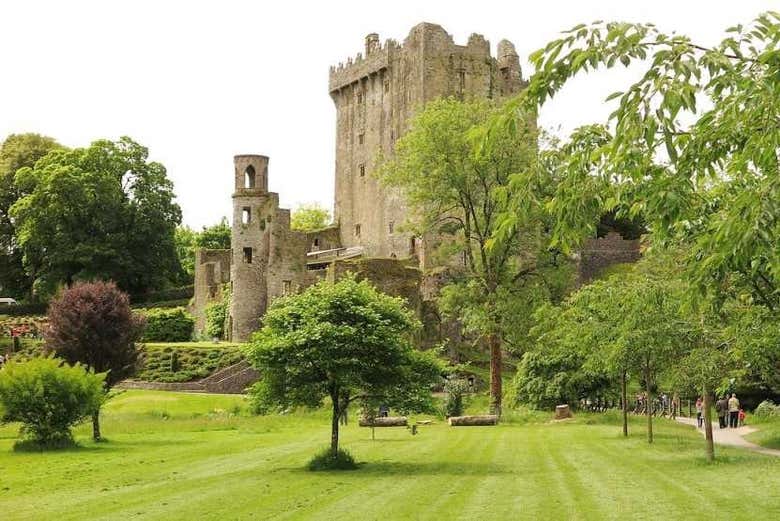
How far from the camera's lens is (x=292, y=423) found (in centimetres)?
3975

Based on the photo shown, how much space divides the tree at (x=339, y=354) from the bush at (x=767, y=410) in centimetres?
2029

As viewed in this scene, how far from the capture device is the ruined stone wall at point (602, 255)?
250 feet

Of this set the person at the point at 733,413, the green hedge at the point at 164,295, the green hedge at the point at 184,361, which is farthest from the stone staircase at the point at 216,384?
the green hedge at the point at 164,295

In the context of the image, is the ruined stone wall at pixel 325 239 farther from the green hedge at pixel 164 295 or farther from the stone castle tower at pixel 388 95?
the green hedge at pixel 164 295

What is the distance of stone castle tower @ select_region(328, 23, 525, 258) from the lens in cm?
7706

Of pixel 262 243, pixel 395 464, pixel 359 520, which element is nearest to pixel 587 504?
pixel 359 520

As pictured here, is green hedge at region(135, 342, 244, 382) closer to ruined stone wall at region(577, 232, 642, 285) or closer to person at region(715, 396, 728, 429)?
person at region(715, 396, 728, 429)

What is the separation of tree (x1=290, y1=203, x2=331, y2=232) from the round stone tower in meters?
45.5

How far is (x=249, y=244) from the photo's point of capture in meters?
67.9

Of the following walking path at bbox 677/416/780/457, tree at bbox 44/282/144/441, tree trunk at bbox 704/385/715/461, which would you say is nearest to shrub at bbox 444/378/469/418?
walking path at bbox 677/416/780/457

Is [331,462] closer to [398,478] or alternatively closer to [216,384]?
[398,478]

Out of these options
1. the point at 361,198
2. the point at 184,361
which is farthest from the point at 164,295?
the point at 184,361

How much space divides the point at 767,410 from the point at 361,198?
46.6m

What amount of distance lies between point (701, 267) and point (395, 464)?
15.9m
